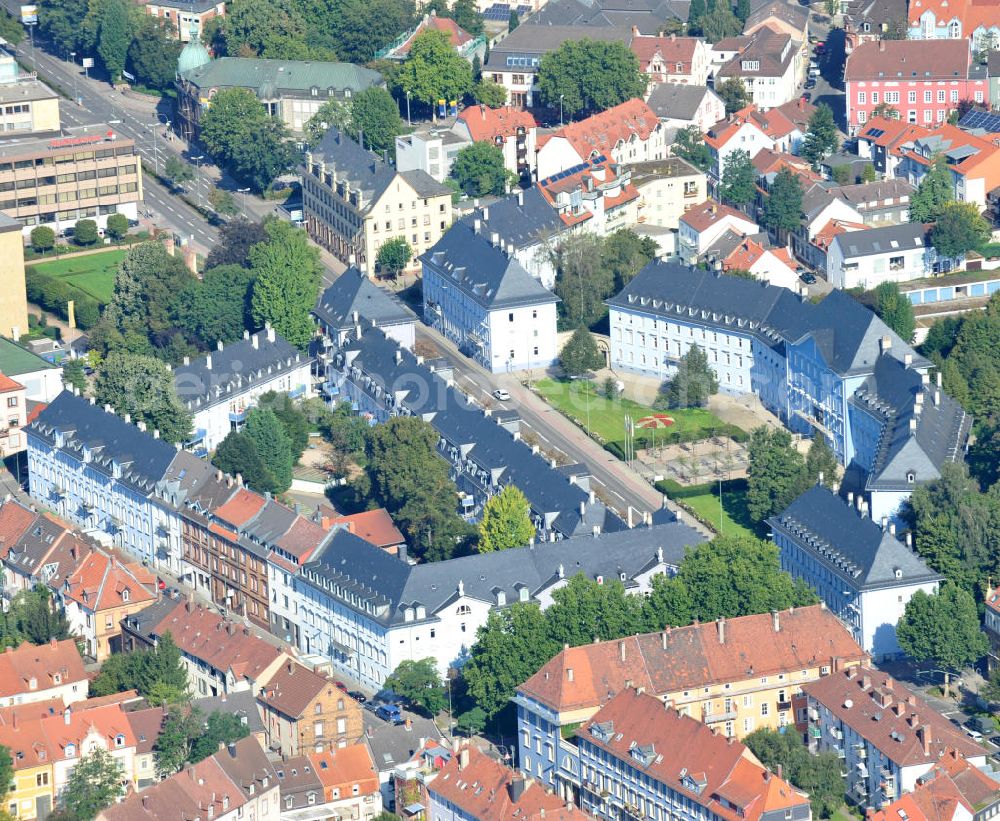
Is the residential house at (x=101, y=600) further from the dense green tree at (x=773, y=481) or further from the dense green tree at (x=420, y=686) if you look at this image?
the dense green tree at (x=773, y=481)

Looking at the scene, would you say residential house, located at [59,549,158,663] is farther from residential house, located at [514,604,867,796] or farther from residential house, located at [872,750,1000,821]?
residential house, located at [872,750,1000,821]

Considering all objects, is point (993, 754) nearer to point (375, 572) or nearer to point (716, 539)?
point (716, 539)

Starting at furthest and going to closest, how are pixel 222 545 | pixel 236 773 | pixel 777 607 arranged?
pixel 222 545
pixel 777 607
pixel 236 773

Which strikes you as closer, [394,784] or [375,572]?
[394,784]

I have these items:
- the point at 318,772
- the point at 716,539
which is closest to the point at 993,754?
the point at 716,539

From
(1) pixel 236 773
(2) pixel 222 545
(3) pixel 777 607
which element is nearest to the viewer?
(1) pixel 236 773

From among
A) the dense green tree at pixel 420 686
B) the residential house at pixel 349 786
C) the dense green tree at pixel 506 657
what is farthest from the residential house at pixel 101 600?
the residential house at pixel 349 786

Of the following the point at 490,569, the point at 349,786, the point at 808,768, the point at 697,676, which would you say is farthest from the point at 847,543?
the point at 349,786

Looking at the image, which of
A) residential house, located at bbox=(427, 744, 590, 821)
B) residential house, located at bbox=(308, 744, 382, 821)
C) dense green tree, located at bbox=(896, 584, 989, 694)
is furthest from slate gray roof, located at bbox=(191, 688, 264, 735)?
dense green tree, located at bbox=(896, 584, 989, 694)
